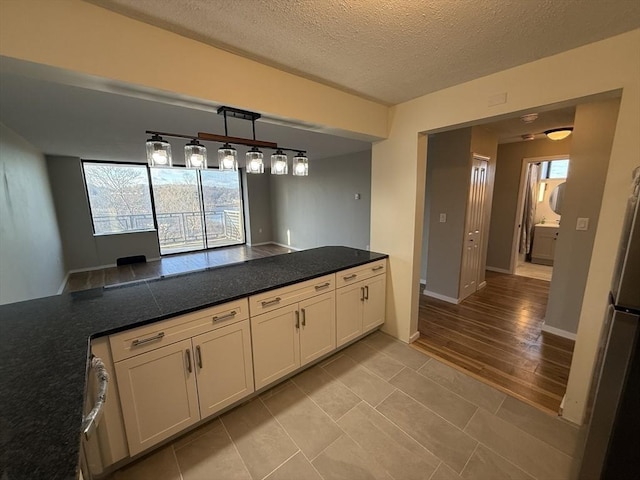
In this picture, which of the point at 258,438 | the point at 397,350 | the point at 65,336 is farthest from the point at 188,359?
the point at 397,350

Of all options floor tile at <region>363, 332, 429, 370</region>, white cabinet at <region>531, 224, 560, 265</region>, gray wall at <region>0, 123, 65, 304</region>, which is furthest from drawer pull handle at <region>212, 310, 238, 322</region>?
white cabinet at <region>531, 224, 560, 265</region>

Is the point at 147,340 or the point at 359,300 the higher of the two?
the point at 147,340

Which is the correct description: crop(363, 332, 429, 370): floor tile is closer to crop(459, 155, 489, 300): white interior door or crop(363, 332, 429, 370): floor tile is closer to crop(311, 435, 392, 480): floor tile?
crop(311, 435, 392, 480): floor tile

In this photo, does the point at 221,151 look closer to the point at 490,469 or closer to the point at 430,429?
the point at 430,429

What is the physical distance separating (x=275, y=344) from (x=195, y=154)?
148 cm

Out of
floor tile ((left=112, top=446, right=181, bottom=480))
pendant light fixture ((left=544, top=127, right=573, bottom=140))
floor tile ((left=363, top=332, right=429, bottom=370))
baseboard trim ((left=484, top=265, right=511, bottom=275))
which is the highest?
pendant light fixture ((left=544, top=127, right=573, bottom=140))

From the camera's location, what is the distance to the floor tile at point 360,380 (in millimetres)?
2020

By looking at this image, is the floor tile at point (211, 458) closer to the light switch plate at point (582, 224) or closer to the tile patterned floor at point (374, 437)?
the tile patterned floor at point (374, 437)

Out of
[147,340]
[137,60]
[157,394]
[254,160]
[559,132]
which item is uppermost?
[559,132]

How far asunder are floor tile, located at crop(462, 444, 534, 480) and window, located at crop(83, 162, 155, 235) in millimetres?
7495

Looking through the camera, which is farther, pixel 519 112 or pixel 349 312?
pixel 349 312

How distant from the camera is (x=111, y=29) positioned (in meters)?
1.25

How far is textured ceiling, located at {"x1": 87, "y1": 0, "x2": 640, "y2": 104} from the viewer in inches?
48.2

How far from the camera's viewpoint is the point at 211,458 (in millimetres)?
1557
